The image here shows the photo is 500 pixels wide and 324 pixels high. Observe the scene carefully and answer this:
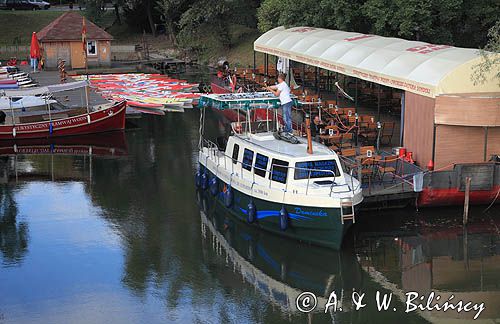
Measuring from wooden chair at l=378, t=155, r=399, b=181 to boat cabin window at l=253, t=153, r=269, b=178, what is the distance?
165 inches

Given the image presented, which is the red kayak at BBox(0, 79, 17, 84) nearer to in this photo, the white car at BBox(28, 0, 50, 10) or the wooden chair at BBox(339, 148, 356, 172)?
the wooden chair at BBox(339, 148, 356, 172)

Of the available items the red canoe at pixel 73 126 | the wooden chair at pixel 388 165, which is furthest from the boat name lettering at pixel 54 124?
the wooden chair at pixel 388 165

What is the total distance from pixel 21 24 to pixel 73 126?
4753 cm

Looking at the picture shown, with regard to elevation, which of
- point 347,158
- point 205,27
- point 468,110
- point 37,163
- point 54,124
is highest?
point 205,27

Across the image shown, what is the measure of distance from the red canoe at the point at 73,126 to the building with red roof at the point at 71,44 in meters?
25.2

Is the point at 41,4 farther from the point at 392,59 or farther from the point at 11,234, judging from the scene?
the point at 11,234

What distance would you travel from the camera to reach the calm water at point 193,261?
61.8 feet

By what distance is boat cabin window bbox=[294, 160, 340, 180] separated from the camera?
73.4 feet

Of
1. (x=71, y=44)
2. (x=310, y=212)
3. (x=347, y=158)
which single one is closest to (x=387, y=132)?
(x=347, y=158)

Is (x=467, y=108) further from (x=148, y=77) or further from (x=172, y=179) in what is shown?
(x=148, y=77)

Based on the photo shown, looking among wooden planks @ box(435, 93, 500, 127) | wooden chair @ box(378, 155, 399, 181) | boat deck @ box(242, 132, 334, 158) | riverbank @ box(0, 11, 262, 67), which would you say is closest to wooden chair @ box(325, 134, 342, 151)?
Result: wooden chair @ box(378, 155, 399, 181)

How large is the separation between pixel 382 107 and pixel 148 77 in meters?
22.9

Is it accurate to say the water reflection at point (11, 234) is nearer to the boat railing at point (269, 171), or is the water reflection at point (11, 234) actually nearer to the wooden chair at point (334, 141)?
the boat railing at point (269, 171)

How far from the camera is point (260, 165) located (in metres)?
23.5
